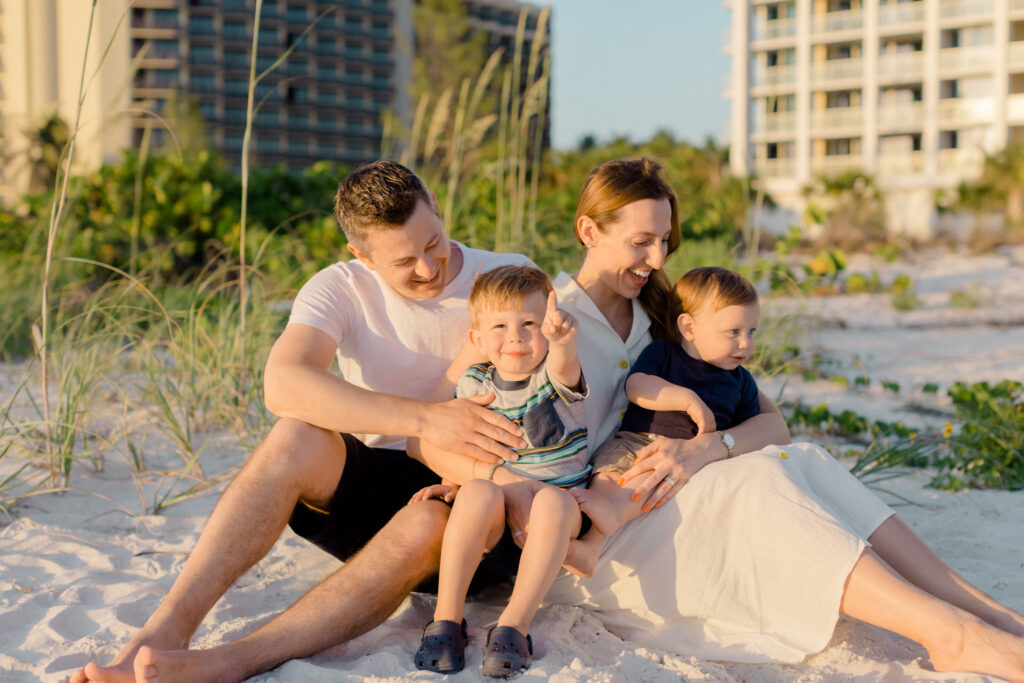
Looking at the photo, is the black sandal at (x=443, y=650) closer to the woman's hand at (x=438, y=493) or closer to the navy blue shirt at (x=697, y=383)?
the woman's hand at (x=438, y=493)

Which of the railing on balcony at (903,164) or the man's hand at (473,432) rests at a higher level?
the railing on balcony at (903,164)

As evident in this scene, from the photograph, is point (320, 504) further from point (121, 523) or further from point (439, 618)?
point (121, 523)

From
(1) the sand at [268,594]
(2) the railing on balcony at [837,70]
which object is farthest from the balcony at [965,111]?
(1) the sand at [268,594]

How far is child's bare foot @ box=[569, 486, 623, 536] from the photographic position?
1937 mm

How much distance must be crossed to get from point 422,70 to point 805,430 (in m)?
29.1

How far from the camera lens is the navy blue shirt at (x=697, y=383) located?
229 cm

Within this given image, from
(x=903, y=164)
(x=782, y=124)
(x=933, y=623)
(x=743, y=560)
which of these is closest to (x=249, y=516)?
(x=743, y=560)

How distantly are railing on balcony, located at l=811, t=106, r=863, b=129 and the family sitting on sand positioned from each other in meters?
31.3

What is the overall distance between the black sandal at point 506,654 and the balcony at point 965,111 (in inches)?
1251

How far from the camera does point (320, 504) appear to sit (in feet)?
6.97

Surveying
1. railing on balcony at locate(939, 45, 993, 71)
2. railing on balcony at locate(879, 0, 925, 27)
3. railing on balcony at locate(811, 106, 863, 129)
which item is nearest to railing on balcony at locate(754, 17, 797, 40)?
railing on balcony at locate(879, 0, 925, 27)

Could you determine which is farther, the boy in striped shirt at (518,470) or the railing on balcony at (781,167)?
the railing on balcony at (781,167)

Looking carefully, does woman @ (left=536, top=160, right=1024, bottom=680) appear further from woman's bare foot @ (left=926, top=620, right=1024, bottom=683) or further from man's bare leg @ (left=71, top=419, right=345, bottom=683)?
man's bare leg @ (left=71, top=419, right=345, bottom=683)

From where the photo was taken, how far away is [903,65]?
3053cm
